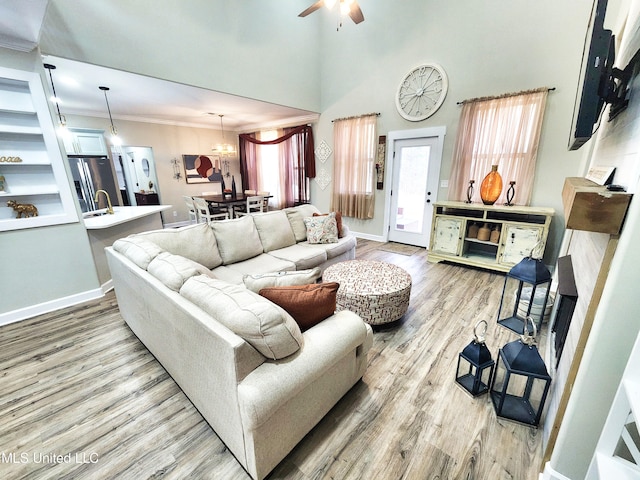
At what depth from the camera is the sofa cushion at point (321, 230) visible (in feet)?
11.5

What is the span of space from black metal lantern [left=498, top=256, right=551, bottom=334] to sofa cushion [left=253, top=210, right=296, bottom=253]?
2.39 m

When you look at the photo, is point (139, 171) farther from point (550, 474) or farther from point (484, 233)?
point (550, 474)

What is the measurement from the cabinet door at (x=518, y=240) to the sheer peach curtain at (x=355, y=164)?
7.86 feet

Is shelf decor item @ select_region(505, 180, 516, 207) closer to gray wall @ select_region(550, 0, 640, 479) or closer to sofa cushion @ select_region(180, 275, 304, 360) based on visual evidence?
gray wall @ select_region(550, 0, 640, 479)

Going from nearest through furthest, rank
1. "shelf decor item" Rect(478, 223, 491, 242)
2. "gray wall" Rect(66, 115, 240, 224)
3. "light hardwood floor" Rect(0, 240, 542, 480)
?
"light hardwood floor" Rect(0, 240, 542, 480)
"shelf decor item" Rect(478, 223, 491, 242)
"gray wall" Rect(66, 115, 240, 224)

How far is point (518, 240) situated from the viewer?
3414mm

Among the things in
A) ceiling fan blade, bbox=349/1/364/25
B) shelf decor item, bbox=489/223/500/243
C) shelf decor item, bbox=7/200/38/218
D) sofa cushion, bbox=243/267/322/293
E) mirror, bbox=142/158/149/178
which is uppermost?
ceiling fan blade, bbox=349/1/364/25

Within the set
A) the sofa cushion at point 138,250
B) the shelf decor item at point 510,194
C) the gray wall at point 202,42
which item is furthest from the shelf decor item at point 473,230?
the sofa cushion at point 138,250

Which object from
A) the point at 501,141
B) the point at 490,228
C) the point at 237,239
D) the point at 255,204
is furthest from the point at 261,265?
the point at 501,141

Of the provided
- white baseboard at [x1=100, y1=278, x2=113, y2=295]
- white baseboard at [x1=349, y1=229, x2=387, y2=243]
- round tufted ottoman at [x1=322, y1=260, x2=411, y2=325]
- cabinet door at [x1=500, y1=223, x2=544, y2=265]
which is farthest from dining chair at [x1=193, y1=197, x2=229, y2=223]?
cabinet door at [x1=500, y1=223, x2=544, y2=265]

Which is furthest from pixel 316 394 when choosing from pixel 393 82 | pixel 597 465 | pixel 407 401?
pixel 393 82

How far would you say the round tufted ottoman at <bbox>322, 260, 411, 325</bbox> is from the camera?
2225mm

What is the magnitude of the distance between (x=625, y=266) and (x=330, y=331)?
1.20 metres

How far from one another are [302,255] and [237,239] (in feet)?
2.51
